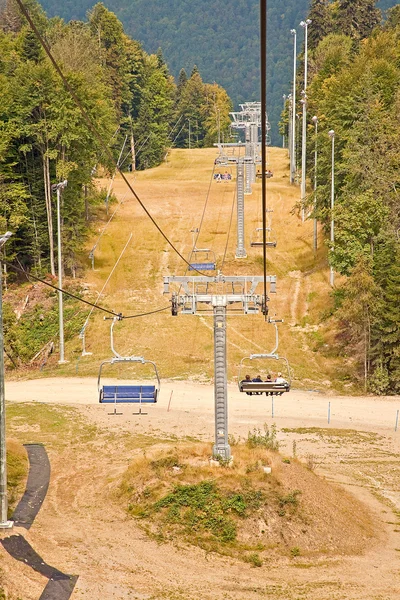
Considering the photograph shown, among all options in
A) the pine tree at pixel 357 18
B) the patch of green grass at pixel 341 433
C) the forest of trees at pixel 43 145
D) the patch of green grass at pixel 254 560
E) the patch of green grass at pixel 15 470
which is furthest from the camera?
the pine tree at pixel 357 18

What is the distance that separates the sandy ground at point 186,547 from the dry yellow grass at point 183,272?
436 cm

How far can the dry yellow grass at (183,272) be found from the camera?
4541 cm

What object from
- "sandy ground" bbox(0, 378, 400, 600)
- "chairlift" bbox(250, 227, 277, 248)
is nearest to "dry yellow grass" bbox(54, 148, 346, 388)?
"chairlift" bbox(250, 227, 277, 248)

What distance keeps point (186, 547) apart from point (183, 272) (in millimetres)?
36427

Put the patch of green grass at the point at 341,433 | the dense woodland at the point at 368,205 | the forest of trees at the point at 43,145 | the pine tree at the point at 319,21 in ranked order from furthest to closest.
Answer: the pine tree at the point at 319,21
the forest of trees at the point at 43,145
the dense woodland at the point at 368,205
the patch of green grass at the point at 341,433

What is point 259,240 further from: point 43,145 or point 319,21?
point 319,21

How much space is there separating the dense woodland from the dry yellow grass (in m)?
3.06

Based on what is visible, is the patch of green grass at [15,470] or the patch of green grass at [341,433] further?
the patch of green grass at [341,433]

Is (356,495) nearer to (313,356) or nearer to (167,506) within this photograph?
(167,506)

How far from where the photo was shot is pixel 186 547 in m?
21.4

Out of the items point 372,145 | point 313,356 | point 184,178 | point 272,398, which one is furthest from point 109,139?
point 272,398

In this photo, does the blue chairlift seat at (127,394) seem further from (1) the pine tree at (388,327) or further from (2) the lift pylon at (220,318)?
(1) the pine tree at (388,327)

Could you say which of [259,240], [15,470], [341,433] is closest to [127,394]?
[15,470]

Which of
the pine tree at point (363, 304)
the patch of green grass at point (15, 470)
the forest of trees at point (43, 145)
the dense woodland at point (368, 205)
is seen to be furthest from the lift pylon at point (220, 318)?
the forest of trees at point (43, 145)
